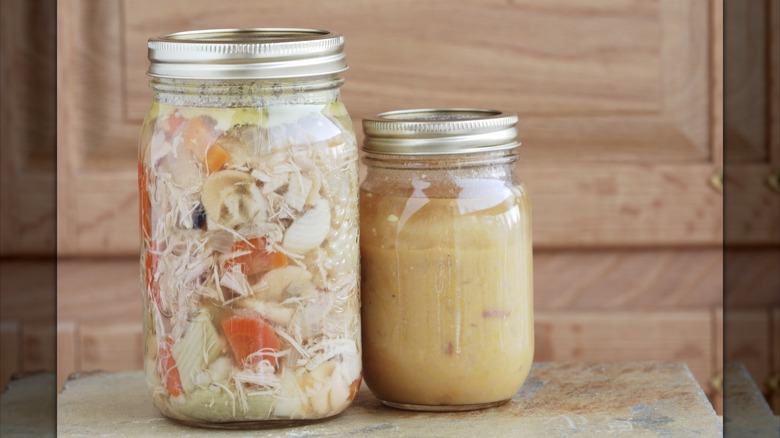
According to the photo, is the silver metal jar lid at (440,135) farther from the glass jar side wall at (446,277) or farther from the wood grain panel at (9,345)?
the wood grain panel at (9,345)

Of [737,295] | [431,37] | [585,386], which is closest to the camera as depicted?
[737,295]

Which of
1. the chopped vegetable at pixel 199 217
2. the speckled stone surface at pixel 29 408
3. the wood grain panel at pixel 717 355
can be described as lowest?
the wood grain panel at pixel 717 355

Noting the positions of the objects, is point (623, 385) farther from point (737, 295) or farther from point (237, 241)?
point (237, 241)

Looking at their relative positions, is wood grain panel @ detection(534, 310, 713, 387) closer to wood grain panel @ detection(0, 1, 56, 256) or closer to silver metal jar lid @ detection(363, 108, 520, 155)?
silver metal jar lid @ detection(363, 108, 520, 155)

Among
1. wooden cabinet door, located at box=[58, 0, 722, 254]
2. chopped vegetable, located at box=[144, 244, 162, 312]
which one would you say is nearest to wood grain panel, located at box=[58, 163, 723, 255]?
wooden cabinet door, located at box=[58, 0, 722, 254]

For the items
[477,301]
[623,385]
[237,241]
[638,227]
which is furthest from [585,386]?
[638,227]

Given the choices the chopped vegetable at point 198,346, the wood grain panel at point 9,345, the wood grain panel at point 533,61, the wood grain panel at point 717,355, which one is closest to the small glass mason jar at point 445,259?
the chopped vegetable at point 198,346
